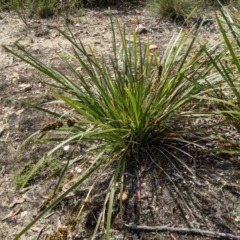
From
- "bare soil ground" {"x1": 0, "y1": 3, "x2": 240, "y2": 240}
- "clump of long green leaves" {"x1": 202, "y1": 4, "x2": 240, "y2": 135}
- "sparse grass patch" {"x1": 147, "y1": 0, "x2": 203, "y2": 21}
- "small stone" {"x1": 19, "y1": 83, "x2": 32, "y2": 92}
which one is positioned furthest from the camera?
"sparse grass patch" {"x1": 147, "y1": 0, "x2": 203, "y2": 21}

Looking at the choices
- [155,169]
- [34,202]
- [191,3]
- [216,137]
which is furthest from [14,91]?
[191,3]

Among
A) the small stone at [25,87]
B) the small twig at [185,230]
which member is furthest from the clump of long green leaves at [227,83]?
the small stone at [25,87]

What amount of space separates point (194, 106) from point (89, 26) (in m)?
2.24

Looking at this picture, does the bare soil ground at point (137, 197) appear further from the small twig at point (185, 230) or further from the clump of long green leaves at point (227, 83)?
the clump of long green leaves at point (227, 83)

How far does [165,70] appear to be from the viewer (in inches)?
79.5

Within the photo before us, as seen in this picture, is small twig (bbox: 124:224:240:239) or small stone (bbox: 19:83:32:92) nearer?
small twig (bbox: 124:224:240:239)

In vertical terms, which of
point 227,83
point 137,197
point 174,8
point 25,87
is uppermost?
point 227,83

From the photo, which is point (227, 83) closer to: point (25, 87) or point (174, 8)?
point (25, 87)

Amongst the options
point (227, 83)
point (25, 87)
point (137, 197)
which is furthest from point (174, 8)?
point (137, 197)

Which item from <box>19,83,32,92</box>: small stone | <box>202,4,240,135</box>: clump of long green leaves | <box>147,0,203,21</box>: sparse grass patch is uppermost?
<box>202,4,240,135</box>: clump of long green leaves

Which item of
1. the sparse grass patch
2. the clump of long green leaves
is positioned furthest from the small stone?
the sparse grass patch

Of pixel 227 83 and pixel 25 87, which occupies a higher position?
pixel 227 83

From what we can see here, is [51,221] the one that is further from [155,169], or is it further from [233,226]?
[233,226]

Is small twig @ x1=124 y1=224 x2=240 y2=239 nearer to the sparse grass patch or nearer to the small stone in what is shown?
the small stone
